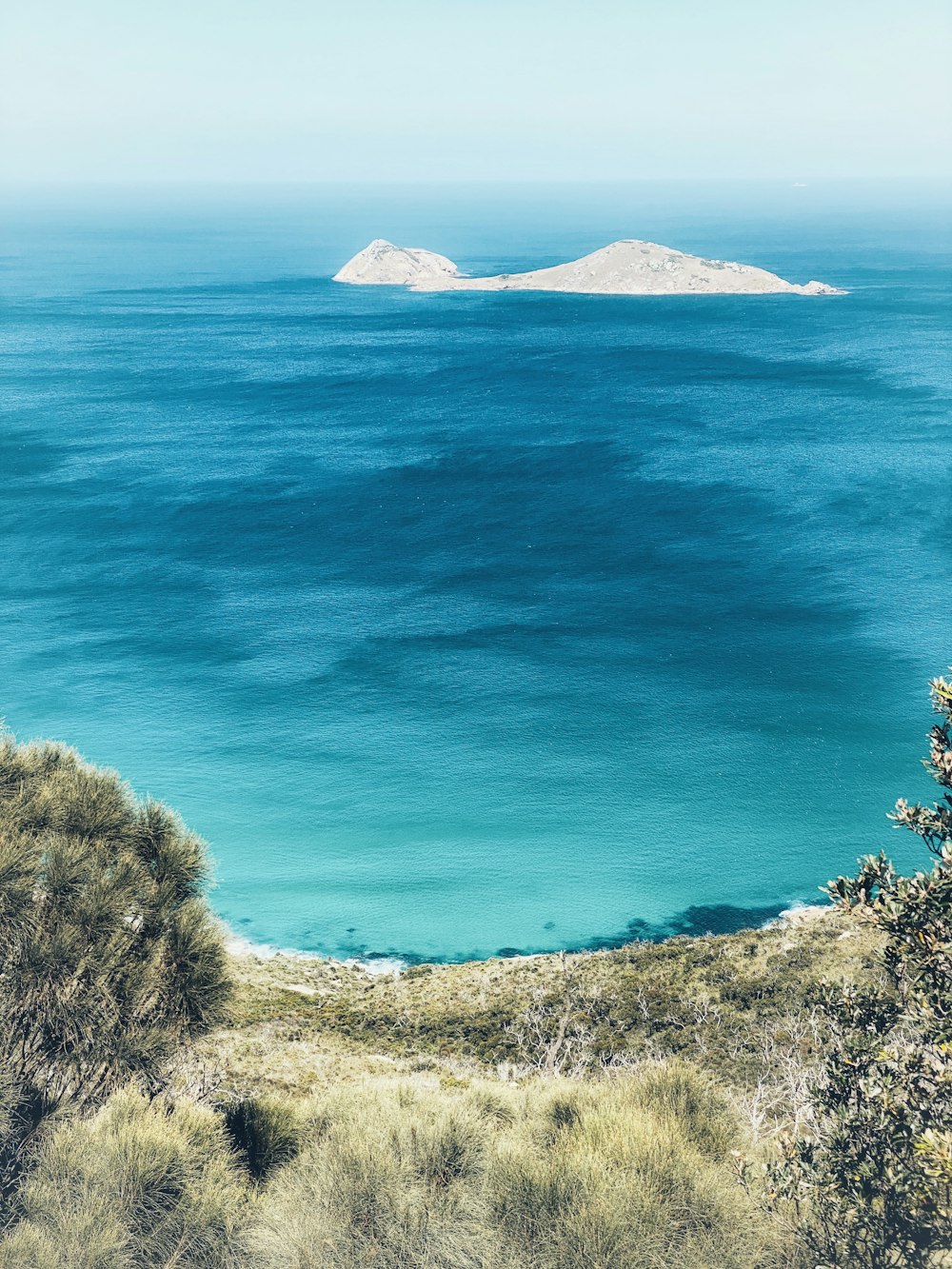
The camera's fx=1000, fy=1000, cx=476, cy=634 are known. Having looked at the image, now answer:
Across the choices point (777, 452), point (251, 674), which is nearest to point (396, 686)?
point (251, 674)

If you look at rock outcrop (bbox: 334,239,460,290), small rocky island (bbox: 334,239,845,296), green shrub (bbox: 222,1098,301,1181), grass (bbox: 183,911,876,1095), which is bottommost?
grass (bbox: 183,911,876,1095)

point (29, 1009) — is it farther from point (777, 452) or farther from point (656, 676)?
point (777, 452)

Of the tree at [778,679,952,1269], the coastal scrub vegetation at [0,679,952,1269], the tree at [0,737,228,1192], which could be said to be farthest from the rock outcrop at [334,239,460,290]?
the tree at [778,679,952,1269]

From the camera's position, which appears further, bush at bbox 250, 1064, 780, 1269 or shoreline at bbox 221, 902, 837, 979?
shoreline at bbox 221, 902, 837, 979

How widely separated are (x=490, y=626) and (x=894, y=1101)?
41324 millimetres

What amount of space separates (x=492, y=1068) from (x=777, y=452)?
220ft

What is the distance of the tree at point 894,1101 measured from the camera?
10172 millimetres

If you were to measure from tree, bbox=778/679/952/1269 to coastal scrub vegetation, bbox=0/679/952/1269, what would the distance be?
0.03 m

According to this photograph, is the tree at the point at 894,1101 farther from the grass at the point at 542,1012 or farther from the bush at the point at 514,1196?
the grass at the point at 542,1012

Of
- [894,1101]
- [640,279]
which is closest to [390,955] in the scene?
[894,1101]

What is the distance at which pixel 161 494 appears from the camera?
71875 mm

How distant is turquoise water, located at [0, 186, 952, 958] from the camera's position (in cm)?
3575

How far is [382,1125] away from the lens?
13273 mm

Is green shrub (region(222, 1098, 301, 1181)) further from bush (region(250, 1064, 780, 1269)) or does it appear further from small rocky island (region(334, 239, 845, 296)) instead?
small rocky island (region(334, 239, 845, 296))
